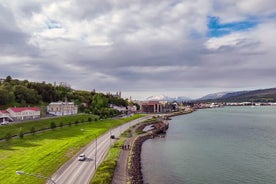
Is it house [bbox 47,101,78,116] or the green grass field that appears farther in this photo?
house [bbox 47,101,78,116]

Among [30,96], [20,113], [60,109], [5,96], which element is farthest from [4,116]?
[30,96]

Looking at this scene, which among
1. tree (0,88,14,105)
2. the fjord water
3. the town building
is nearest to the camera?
the fjord water

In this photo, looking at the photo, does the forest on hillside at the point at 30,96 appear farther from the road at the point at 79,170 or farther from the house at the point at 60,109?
the road at the point at 79,170

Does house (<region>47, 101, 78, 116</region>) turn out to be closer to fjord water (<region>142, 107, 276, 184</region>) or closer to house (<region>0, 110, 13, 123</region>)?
house (<region>0, 110, 13, 123</region>)

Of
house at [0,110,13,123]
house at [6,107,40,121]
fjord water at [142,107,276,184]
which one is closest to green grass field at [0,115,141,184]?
fjord water at [142,107,276,184]

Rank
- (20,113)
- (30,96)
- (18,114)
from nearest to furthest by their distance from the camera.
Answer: (18,114) → (20,113) → (30,96)

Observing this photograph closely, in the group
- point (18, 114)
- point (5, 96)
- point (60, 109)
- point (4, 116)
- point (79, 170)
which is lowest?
point (79, 170)

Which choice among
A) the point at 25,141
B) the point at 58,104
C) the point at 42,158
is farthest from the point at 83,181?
the point at 58,104

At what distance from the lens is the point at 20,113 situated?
A: 12825cm

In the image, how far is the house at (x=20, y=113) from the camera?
124419 millimetres

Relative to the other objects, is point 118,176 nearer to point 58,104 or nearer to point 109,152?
point 109,152

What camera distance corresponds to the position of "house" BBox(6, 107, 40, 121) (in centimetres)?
12442

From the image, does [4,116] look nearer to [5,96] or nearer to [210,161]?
[5,96]

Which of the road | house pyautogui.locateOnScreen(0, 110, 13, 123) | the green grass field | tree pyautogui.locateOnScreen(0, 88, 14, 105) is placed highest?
tree pyautogui.locateOnScreen(0, 88, 14, 105)
